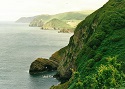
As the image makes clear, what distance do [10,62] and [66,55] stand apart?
36.5 meters

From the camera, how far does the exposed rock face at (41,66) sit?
367 ft

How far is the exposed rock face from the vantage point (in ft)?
367

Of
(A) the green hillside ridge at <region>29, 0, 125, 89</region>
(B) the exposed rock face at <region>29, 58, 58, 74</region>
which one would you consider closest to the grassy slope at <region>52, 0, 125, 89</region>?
(A) the green hillside ridge at <region>29, 0, 125, 89</region>

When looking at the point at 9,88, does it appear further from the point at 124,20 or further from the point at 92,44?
the point at 124,20

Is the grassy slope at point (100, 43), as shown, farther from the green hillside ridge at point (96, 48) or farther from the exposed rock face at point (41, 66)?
the exposed rock face at point (41, 66)

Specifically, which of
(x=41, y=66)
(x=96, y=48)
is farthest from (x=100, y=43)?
(x=41, y=66)

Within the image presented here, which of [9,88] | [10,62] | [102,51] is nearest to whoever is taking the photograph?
[102,51]

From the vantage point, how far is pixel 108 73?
3450 cm

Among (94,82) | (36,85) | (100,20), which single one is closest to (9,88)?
(36,85)

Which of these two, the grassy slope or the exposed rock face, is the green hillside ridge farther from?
the exposed rock face

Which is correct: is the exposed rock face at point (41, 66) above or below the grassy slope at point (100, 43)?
below

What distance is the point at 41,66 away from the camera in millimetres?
113188

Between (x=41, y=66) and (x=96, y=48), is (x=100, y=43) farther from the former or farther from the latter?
(x=41, y=66)

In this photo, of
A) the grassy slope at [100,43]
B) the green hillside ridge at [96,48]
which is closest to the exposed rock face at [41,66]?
the green hillside ridge at [96,48]
